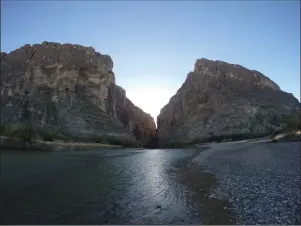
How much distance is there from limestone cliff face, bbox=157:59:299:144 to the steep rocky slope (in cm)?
4495

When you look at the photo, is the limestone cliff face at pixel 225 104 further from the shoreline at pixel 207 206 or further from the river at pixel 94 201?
the river at pixel 94 201

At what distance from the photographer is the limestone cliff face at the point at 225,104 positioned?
442 ft

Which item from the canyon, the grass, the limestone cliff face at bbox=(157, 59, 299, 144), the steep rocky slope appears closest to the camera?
the grass

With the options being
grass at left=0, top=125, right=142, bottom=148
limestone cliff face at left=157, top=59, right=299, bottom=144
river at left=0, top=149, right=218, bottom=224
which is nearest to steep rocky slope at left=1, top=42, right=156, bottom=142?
grass at left=0, top=125, right=142, bottom=148

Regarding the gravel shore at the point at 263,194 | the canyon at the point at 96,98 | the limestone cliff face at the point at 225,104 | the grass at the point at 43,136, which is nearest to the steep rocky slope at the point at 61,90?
the canyon at the point at 96,98

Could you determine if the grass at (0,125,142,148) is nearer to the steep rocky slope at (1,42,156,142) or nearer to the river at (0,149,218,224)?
the steep rocky slope at (1,42,156,142)

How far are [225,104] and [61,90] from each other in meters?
88.8

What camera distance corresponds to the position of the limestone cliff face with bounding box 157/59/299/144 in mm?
134750

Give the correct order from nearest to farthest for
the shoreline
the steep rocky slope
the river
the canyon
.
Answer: the shoreline < the river < the steep rocky slope < the canyon

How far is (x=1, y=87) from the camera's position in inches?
5527

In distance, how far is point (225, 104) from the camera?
493 ft

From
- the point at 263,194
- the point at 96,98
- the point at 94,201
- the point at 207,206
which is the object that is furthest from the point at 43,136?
the point at 263,194

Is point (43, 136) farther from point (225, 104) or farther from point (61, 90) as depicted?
point (225, 104)

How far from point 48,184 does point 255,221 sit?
15149 millimetres
